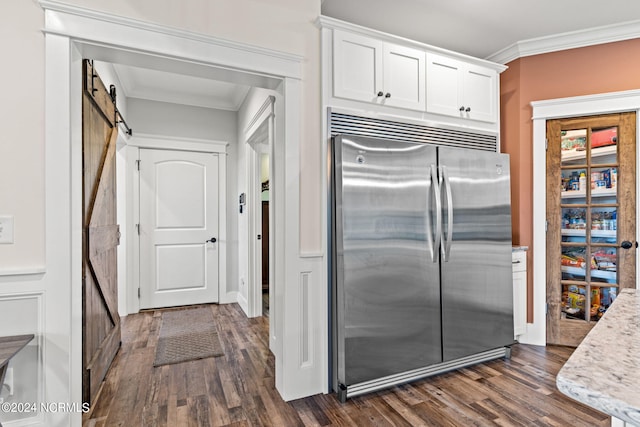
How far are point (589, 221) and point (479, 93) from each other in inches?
60.5

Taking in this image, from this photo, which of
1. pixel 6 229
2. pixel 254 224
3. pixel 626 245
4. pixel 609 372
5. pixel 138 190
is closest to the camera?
pixel 609 372

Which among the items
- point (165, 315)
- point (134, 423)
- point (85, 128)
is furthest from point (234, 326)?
point (85, 128)

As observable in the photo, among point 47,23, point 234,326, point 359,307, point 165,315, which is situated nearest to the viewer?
point 47,23

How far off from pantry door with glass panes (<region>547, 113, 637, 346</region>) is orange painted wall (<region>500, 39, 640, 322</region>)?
0.61ft

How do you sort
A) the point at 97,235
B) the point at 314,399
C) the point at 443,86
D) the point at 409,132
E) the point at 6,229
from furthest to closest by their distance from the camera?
the point at 443,86, the point at 409,132, the point at 97,235, the point at 314,399, the point at 6,229

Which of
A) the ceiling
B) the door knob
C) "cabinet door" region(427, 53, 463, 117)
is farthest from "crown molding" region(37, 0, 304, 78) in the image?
the door knob

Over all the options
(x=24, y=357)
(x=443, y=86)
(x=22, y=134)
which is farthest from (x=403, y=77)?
(x=24, y=357)

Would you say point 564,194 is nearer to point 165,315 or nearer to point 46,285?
point 46,285

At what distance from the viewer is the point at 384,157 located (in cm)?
224

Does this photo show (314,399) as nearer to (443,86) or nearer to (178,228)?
(443,86)

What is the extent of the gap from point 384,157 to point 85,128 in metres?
1.88

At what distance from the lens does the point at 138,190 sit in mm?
4176

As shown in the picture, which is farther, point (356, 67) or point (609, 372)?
point (356, 67)

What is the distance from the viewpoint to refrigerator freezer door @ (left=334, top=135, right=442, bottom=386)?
7.03 ft
